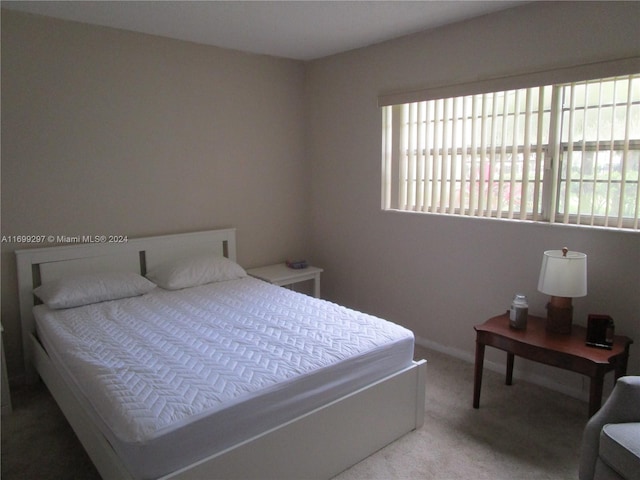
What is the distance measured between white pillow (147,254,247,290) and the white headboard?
0.14 m

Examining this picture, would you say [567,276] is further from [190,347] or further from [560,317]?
[190,347]

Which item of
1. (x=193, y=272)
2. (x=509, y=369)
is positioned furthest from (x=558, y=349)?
(x=193, y=272)

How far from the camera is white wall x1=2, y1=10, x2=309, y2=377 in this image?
2924 mm

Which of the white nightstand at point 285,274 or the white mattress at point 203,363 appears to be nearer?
the white mattress at point 203,363

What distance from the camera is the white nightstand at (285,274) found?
12.5 feet

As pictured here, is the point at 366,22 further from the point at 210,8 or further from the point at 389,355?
the point at 389,355

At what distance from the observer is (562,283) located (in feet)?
8.16

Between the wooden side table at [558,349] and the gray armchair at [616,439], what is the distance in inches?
16.6

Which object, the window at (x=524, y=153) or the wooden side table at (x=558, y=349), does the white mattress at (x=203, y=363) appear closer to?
the wooden side table at (x=558, y=349)

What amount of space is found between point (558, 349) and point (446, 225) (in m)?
1.28

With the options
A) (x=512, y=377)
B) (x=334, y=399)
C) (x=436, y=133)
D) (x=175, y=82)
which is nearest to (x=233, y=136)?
(x=175, y=82)

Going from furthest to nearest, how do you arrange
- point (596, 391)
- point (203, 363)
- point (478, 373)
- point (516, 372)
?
point (516, 372), point (478, 373), point (596, 391), point (203, 363)

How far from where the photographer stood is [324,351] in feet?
7.13

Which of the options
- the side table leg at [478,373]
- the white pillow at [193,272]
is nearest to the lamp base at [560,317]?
the side table leg at [478,373]
